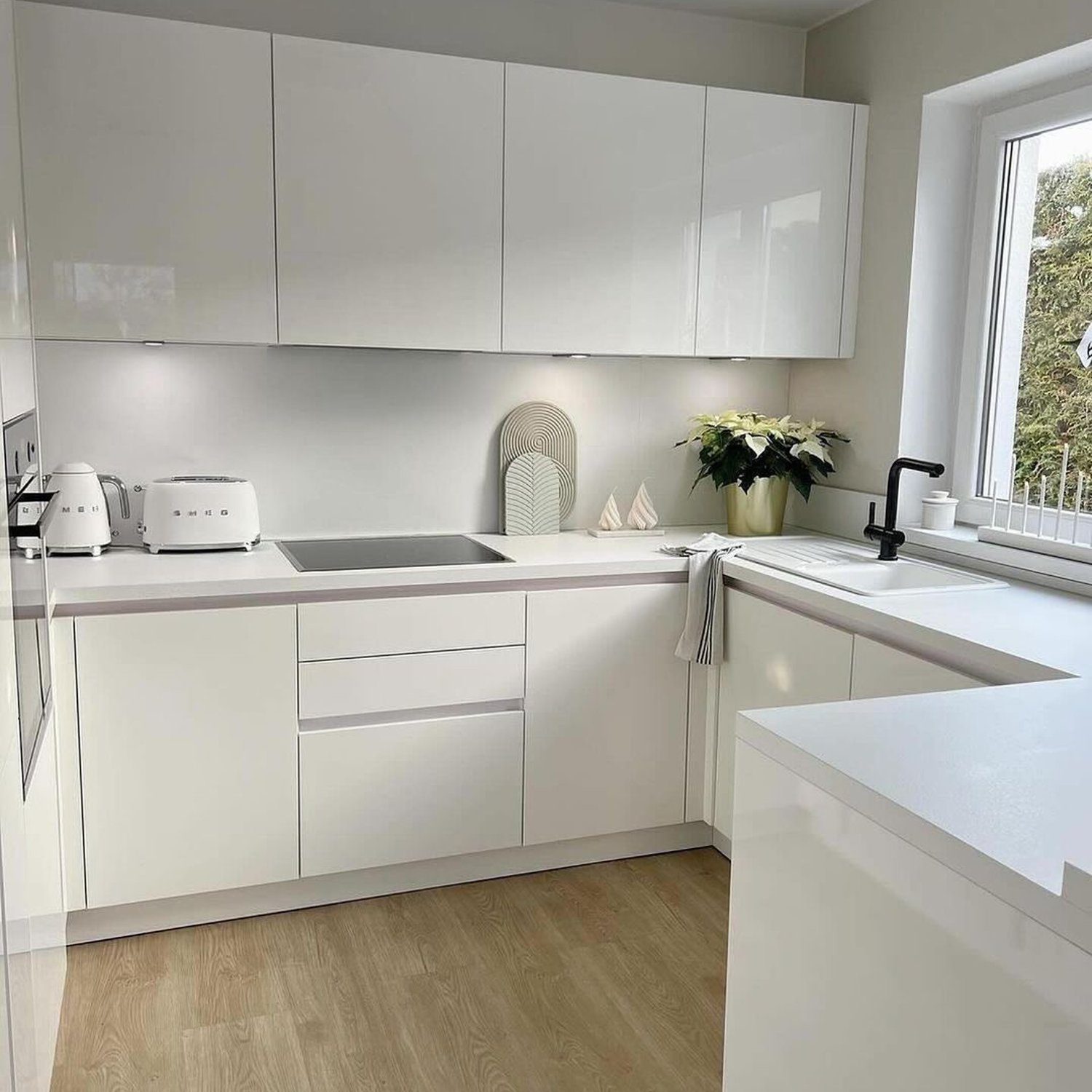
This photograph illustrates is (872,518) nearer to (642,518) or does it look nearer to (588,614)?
(642,518)

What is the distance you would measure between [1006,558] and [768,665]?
644mm

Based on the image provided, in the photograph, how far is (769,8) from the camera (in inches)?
128

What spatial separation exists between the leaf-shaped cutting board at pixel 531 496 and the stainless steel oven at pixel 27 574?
1.44m

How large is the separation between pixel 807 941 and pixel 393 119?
216 cm

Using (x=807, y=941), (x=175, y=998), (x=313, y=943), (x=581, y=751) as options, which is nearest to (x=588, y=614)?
(x=581, y=751)

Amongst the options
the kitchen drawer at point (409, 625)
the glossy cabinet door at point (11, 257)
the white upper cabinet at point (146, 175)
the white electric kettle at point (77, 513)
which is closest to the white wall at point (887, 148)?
the kitchen drawer at point (409, 625)

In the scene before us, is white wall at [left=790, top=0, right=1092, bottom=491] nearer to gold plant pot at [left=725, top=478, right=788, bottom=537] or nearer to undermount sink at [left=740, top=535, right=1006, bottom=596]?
gold plant pot at [left=725, top=478, right=788, bottom=537]

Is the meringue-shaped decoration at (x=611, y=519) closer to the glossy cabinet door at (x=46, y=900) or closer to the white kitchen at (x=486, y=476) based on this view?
the white kitchen at (x=486, y=476)

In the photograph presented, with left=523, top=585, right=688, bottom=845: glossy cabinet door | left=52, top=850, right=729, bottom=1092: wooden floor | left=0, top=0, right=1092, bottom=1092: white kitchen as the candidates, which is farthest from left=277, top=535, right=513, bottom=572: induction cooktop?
left=52, top=850, right=729, bottom=1092: wooden floor

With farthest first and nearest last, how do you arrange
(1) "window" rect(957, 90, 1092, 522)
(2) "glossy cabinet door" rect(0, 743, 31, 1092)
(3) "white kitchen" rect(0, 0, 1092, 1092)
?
(1) "window" rect(957, 90, 1092, 522)
(3) "white kitchen" rect(0, 0, 1092, 1092)
(2) "glossy cabinet door" rect(0, 743, 31, 1092)

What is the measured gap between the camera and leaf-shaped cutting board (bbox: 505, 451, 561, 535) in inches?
128

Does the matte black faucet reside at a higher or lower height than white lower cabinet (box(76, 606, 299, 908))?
higher

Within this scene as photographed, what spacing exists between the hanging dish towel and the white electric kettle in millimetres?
1493

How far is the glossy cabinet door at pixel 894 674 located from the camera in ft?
7.01
